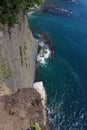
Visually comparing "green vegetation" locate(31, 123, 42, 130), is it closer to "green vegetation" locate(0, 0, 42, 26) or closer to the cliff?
the cliff

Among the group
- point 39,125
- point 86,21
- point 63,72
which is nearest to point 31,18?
point 86,21

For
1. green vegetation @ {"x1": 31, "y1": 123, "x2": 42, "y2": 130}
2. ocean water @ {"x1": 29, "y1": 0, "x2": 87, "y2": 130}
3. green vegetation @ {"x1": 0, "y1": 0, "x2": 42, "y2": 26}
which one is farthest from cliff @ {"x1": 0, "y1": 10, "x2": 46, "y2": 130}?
ocean water @ {"x1": 29, "y1": 0, "x2": 87, "y2": 130}

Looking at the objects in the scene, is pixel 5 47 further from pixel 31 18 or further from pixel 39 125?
pixel 31 18

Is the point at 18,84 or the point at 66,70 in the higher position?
the point at 18,84

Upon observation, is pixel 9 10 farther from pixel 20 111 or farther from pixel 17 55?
pixel 20 111

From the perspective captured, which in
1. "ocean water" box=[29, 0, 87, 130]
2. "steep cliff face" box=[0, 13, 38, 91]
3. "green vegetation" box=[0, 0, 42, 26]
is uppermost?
"green vegetation" box=[0, 0, 42, 26]

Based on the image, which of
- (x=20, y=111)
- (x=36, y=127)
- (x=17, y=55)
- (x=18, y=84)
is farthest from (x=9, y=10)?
(x=36, y=127)
